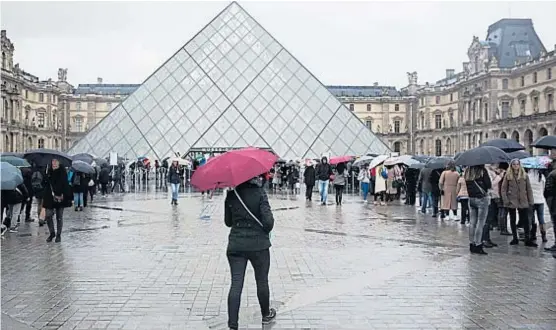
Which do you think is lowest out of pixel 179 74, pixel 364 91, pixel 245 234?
pixel 245 234

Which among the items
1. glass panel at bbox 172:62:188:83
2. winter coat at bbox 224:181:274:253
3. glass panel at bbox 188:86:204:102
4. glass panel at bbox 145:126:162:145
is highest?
glass panel at bbox 172:62:188:83

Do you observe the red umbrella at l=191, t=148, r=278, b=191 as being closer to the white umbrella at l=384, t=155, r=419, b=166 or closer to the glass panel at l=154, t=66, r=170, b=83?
the white umbrella at l=384, t=155, r=419, b=166

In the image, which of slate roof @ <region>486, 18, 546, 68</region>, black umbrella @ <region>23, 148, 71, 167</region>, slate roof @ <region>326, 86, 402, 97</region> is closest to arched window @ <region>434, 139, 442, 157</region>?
slate roof @ <region>326, 86, 402, 97</region>

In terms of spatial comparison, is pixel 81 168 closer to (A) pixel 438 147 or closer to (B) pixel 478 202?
(B) pixel 478 202

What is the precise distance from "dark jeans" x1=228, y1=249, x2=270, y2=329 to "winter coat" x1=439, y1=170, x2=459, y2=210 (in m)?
7.96

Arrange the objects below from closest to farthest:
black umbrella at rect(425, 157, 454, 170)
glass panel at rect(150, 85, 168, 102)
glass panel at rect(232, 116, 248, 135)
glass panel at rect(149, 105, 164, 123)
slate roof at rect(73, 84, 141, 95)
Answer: black umbrella at rect(425, 157, 454, 170) < glass panel at rect(149, 105, 164, 123) < glass panel at rect(232, 116, 248, 135) < glass panel at rect(150, 85, 168, 102) < slate roof at rect(73, 84, 141, 95)

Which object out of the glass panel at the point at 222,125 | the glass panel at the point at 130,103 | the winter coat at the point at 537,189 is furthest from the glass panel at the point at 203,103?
the winter coat at the point at 537,189

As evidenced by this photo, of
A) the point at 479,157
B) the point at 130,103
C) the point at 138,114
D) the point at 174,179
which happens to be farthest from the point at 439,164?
the point at 130,103

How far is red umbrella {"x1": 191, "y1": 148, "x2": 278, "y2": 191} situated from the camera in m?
4.41

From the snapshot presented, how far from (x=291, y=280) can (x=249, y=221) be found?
1.95 meters

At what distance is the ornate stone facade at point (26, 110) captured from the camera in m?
56.6

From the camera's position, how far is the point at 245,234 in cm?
453

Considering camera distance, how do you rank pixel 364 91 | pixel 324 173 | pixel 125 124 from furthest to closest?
pixel 364 91 < pixel 125 124 < pixel 324 173

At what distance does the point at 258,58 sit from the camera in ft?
97.6
